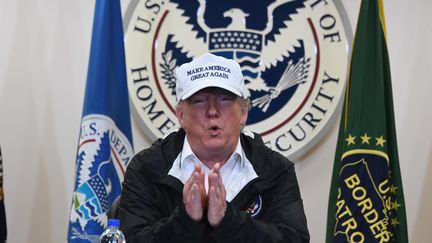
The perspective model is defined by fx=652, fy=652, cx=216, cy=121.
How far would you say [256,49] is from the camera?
3.65 metres

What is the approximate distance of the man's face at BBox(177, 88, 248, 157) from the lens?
204 cm

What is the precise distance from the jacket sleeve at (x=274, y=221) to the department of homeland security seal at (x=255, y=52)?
1.50m

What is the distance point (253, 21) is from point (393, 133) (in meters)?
1.00

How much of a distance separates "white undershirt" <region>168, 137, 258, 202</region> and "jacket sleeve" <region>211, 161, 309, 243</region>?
0.10 meters

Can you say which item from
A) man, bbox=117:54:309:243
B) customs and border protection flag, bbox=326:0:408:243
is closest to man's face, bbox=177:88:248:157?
man, bbox=117:54:309:243

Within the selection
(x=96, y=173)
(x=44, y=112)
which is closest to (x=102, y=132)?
(x=96, y=173)

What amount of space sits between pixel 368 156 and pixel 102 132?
1.34 meters

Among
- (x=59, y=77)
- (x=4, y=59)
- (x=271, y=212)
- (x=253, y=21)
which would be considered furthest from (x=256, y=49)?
(x=271, y=212)

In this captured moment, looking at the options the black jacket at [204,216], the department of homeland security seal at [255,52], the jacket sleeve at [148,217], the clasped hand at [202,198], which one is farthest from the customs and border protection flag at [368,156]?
the clasped hand at [202,198]

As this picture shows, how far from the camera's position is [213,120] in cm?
203

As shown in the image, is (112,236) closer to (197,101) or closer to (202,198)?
(202,198)

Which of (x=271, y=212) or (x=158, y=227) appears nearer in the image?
(x=158, y=227)

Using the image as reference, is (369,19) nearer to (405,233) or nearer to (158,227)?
(405,233)

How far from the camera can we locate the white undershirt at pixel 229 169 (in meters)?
2.07
